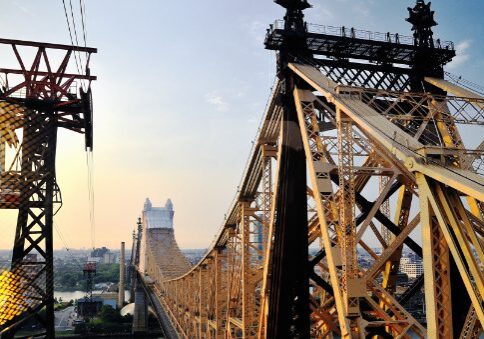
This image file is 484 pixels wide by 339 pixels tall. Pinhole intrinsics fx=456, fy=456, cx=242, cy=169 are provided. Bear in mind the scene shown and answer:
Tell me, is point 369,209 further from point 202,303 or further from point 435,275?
point 202,303

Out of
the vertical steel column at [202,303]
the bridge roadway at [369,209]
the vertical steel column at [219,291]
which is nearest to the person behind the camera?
the bridge roadway at [369,209]

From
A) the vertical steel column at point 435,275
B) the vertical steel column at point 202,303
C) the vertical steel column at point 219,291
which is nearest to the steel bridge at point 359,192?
the vertical steel column at point 435,275

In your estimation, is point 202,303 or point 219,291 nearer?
point 219,291

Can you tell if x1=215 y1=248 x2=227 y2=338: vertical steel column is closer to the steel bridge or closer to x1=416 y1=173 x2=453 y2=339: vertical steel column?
the steel bridge

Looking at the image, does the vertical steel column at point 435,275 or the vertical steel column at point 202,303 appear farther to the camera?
the vertical steel column at point 202,303

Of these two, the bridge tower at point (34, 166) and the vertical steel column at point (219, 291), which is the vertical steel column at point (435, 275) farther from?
the vertical steel column at point (219, 291)

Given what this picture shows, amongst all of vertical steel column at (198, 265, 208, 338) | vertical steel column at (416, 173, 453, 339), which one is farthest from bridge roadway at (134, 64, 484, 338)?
vertical steel column at (198, 265, 208, 338)

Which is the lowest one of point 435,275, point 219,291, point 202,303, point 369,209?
point 202,303

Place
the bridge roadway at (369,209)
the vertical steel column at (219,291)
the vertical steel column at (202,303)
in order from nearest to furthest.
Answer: the bridge roadway at (369,209)
the vertical steel column at (219,291)
the vertical steel column at (202,303)

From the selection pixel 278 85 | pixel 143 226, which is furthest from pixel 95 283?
pixel 278 85

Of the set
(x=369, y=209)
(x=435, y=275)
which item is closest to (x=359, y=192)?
(x=369, y=209)
